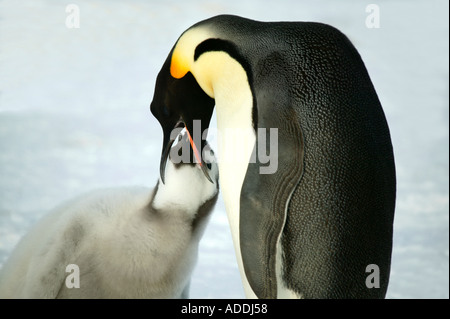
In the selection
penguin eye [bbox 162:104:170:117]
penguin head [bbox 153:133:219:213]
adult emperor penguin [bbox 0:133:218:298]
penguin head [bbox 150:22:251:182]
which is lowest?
adult emperor penguin [bbox 0:133:218:298]

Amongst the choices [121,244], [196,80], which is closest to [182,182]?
[121,244]

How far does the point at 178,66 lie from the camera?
1438 millimetres

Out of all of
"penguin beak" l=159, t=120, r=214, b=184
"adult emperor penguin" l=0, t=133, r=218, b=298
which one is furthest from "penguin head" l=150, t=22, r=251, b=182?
"adult emperor penguin" l=0, t=133, r=218, b=298

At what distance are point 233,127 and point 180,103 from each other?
0.31 meters

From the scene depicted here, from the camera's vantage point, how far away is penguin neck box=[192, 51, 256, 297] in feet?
3.83

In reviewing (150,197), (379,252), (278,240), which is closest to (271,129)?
(278,240)

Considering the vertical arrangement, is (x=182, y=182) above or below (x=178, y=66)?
below

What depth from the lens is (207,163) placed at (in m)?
1.65

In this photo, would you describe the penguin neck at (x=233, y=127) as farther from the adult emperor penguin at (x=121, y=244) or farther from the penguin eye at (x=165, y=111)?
the adult emperor penguin at (x=121, y=244)

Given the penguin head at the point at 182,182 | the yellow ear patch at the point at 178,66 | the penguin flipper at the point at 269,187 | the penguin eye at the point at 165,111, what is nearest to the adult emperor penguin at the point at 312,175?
the penguin flipper at the point at 269,187

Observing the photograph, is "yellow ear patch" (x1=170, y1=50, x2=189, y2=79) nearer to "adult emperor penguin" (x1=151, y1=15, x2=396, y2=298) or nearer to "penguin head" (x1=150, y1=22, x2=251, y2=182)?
"penguin head" (x1=150, y1=22, x2=251, y2=182)

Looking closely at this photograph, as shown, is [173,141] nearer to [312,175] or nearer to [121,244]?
[121,244]
